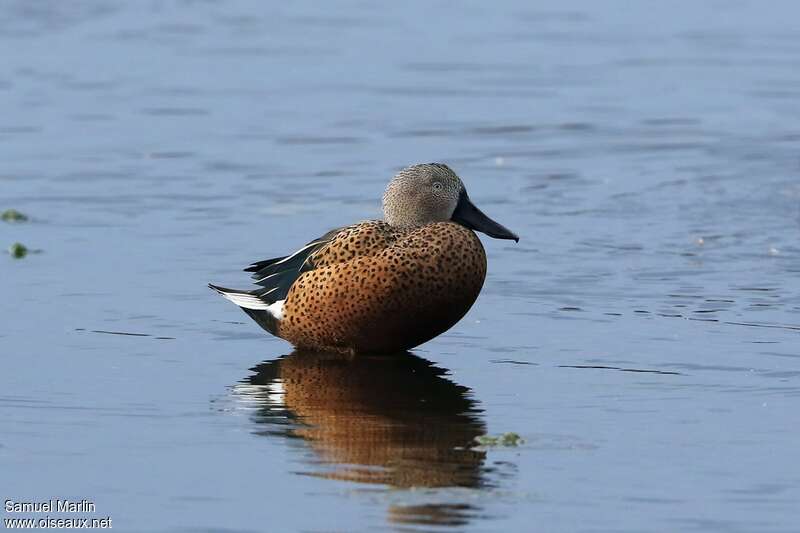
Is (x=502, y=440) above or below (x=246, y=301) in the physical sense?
below

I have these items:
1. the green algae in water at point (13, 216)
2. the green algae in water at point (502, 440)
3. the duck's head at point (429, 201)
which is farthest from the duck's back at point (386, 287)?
the green algae in water at point (13, 216)

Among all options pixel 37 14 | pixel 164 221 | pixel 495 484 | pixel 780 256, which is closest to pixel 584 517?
pixel 495 484

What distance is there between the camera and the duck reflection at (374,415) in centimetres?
624

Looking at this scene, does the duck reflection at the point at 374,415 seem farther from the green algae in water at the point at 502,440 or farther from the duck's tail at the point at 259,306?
the duck's tail at the point at 259,306

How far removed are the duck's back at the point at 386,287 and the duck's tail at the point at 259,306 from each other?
0.32 ft

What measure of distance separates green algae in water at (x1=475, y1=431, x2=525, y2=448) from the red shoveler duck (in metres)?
1.27

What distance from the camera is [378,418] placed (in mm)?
7047

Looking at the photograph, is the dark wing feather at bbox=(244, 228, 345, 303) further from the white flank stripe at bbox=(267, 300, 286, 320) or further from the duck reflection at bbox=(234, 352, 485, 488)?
the duck reflection at bbox=(234, 352, 485, 488)

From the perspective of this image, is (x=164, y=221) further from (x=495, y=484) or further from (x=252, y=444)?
(x=495, y=484)

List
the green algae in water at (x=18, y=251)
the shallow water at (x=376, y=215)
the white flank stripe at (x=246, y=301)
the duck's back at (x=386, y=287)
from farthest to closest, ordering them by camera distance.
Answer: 1. the green algae in water at (x=18, y=251)
2. the white flank stripe at (x=246, y=301)
3. the duck's back at (x=386, y=287)
4. the shallow water at (x=376, y=215)

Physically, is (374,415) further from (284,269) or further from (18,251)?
(18,251)

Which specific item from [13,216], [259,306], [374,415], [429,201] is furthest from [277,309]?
[13,216]

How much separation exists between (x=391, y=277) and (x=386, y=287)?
0.05 metres


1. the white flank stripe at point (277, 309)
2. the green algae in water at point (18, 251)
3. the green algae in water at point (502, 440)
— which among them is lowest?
the green algae in water at point (502, 440)
